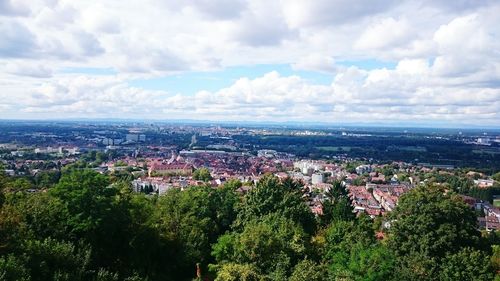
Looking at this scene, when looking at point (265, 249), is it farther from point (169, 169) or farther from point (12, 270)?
point (169, 169)

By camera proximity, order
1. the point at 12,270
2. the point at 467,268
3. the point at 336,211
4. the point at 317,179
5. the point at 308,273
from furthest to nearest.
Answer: the point at 317,179 → the point at 336,211 → the point at 467,268 → the point at 308,273 → the point at 12,270

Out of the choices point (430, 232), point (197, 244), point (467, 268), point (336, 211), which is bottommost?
point (197, 244)

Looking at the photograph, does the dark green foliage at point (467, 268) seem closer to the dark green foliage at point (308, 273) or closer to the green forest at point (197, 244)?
the green forest at point (197, 244)

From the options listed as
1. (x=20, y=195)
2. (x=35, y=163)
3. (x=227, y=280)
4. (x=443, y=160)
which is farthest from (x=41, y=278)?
(x=443, y=160)

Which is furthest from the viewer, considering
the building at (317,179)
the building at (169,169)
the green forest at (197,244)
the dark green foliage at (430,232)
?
the building at (317,179)

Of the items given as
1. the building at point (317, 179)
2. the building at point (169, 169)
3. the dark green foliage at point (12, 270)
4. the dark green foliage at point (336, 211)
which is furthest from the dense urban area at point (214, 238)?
the building at point (317, 179)

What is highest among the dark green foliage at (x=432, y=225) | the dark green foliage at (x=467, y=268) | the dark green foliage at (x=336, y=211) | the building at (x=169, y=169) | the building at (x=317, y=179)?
the dark green foliage at (x=432, y=225)

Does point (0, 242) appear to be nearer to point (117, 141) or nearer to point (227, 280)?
point (227, 280)

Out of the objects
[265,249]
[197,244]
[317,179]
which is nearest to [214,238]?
[197,244]

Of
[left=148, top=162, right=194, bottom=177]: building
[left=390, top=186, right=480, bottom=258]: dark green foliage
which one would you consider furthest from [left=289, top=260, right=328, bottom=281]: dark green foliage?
[left=148, top=162, right=194, bottom=177]: building
